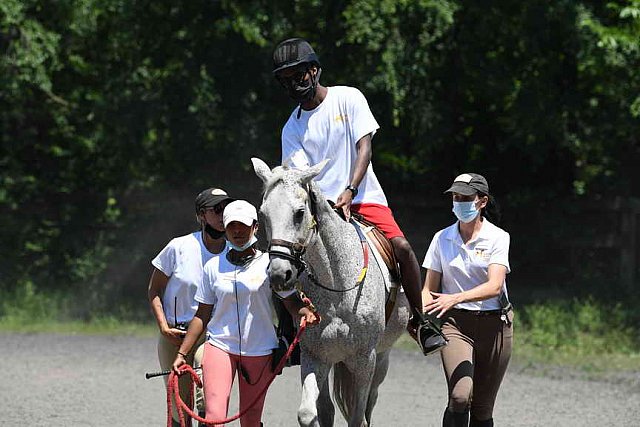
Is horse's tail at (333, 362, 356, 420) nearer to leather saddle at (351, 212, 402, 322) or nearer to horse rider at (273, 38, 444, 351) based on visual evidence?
leather saddle at (351, 212, 402, 322)

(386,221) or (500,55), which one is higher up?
(500,55)

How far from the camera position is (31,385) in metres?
12.3

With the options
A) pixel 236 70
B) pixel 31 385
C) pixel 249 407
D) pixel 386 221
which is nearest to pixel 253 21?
pixel 236 70

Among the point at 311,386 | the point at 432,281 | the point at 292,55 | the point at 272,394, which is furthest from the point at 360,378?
the point at 272,394

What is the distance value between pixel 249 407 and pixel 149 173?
534 inches

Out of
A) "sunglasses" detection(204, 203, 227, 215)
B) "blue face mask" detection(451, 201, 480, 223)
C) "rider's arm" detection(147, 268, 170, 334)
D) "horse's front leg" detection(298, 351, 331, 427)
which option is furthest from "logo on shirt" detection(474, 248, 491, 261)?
"rider's arm" detection(147, 268, 170, 334)

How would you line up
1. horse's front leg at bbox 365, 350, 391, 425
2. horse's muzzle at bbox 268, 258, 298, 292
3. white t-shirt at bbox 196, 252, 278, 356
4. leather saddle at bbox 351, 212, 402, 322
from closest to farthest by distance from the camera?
1. horse's muzzle at bbox 268, 258, 298, 292
2. white t-shirt at bbox 196, 252, 278, 356
3. leather saddle at bbox 351, 212, 402, 322
4. horse's front leg at bbox 365, 350, 391, 425

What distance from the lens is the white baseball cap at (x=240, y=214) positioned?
6.37 meters

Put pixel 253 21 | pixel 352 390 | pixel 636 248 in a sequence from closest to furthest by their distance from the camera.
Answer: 1. pixel 352 390
2. pixel 253 21
3. pixel 636 248

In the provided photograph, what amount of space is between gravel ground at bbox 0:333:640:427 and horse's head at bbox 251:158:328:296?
4044 mm

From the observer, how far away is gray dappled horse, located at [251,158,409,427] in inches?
243

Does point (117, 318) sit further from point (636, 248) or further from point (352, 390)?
point (352, 390)

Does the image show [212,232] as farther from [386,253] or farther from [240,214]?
[386,253]

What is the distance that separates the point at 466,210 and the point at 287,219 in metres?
1.73
